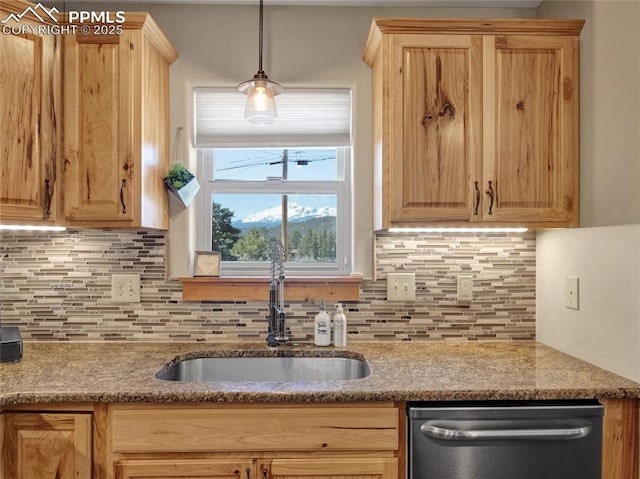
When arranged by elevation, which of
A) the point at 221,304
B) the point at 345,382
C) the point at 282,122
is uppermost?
the point at 282,122

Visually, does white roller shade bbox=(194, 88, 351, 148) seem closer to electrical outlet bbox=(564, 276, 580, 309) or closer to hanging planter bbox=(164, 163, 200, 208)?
hanging planter bbox=(164, 163, 200, 208)

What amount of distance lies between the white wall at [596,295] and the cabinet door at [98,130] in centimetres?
170

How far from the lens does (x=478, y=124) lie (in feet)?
5.68

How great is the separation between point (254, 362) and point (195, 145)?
3.35ft

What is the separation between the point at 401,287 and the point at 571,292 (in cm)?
67

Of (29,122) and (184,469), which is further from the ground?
(29,122)

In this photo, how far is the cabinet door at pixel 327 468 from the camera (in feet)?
4.60

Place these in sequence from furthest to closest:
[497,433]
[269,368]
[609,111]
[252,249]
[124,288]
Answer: [252,249], [124,288], [269,368], [609,111], [497,433]

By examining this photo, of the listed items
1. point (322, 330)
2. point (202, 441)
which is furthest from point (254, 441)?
point (322, 330)

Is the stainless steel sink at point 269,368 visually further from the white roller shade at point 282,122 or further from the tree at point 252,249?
the white roller shade at point 282,122

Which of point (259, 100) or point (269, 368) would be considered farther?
point (269, 368)

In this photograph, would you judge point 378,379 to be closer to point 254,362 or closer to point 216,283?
point 254,362

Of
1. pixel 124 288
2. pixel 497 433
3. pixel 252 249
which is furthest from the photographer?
pixel 252 249

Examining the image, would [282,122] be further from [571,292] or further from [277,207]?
[571,292]
